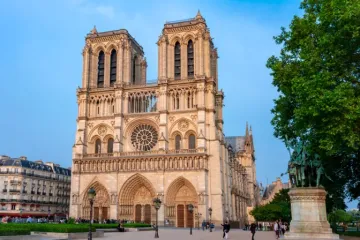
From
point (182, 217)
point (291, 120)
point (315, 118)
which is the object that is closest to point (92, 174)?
point (182, 217)

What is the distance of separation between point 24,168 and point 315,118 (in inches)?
1984

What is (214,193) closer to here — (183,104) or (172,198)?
(172,198)

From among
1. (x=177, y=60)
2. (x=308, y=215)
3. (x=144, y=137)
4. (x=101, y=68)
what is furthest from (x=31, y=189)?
(x=308, y=215)

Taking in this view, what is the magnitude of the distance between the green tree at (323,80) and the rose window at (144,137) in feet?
87.6

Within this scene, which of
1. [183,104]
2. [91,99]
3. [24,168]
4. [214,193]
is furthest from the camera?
[24,168]

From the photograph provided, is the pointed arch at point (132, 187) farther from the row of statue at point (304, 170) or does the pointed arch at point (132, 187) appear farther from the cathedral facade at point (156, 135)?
the row of statue at point (304, 170)

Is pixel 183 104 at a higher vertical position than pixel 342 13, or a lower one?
higher

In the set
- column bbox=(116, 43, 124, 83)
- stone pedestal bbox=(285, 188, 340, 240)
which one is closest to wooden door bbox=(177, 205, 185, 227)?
column bbox=(116, 43, 124, 83)

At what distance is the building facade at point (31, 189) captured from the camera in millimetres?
57537

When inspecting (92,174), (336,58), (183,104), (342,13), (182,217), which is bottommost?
(182,217)

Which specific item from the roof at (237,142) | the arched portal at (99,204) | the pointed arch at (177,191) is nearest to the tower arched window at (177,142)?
the pointed arch at (177,191)

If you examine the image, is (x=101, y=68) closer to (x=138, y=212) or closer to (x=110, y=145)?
(x=110, y=145)

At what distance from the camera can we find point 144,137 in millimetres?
50094

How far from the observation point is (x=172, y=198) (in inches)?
1833
